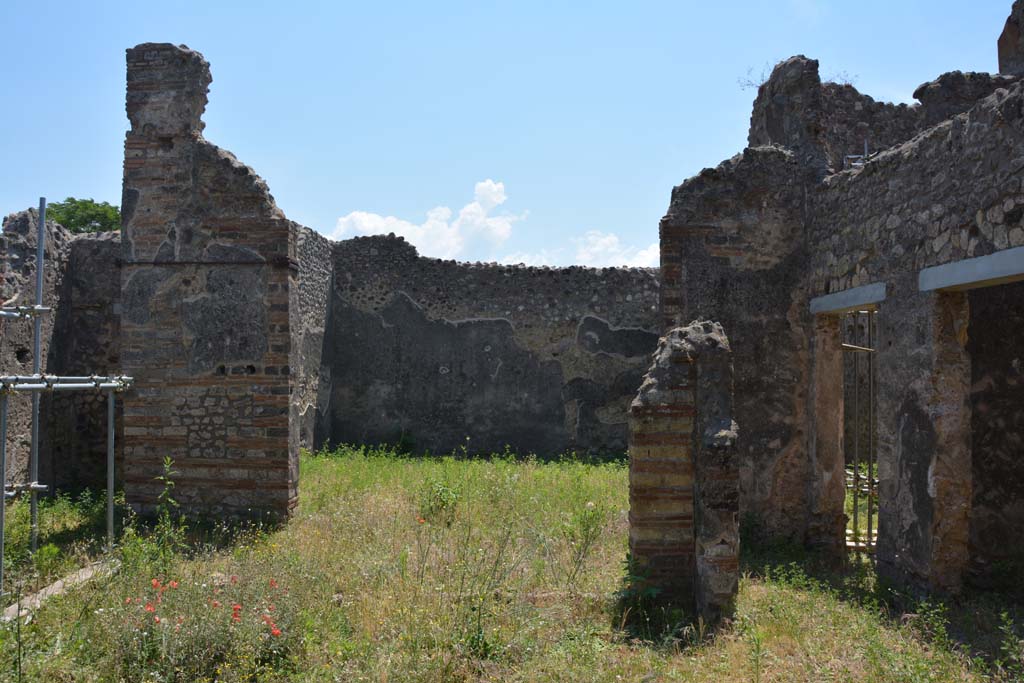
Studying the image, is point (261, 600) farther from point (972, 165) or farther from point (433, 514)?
point (972, 165)

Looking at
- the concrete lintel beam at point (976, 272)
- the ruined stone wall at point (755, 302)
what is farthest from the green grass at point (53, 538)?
the concrete lintel beam at point (976, 272)

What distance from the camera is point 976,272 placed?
16.1 ft

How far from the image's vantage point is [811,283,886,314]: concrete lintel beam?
20.1 ft

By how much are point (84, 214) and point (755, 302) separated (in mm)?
23877

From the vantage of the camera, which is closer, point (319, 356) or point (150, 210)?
point (150, 210)

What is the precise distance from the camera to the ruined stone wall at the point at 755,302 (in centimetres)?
729

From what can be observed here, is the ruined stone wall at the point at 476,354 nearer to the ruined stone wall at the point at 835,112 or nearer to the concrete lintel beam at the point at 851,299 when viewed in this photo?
the ruined stone wall at the point at 835,112

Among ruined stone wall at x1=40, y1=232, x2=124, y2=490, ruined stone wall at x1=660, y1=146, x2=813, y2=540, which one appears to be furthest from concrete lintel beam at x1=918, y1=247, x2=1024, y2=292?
ruined stone wall at x1=40, y1=232, x2=124, y2=490

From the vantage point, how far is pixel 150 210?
798 cm

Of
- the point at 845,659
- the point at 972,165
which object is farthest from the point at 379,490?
the point at 972,165

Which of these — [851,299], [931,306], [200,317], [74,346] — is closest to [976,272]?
[931,306]

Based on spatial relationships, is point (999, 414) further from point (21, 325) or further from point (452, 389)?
point (21, 325)

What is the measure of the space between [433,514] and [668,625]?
333 cm

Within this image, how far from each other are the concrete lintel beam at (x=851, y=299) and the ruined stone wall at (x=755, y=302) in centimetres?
33
